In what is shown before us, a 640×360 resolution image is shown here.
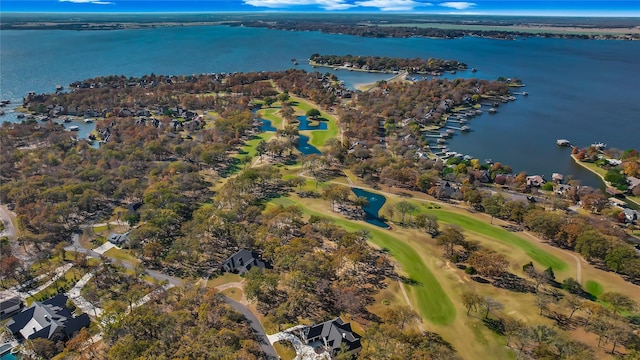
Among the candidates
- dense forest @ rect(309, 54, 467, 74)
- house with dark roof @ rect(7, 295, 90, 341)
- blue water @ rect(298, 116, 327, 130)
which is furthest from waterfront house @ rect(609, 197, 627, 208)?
dense forest @ rect(309, 54, 467, 74)

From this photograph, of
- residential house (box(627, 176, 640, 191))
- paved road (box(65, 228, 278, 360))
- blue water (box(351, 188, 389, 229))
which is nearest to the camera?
paved road (box(65, 228, 278, 360))

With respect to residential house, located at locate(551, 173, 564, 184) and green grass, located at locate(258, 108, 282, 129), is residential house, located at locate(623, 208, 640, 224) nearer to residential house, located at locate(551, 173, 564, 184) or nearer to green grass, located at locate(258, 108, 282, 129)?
residential house, located at locate(551, 173, 564, 184)

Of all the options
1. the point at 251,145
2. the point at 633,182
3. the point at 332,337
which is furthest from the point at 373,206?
the point at 633,182

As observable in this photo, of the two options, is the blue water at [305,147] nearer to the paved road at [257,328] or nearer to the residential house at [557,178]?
the residential house at [557,178]

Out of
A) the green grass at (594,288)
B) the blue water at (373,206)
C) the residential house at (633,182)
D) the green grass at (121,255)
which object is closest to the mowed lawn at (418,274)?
the blue water at (373,206)

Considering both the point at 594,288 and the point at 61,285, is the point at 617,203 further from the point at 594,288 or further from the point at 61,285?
the point at 61,285

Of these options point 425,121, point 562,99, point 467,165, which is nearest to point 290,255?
point 467,165
